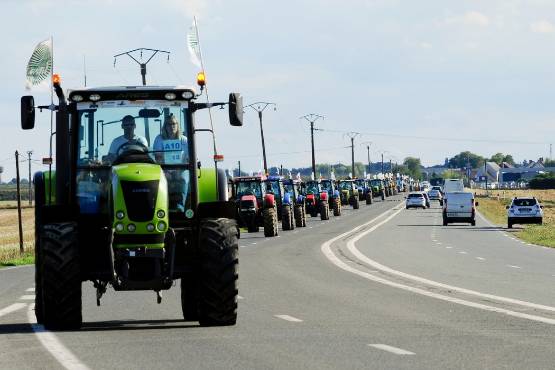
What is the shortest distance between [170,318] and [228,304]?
1.87m

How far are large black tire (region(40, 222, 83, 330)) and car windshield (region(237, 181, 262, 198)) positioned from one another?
4149 cm

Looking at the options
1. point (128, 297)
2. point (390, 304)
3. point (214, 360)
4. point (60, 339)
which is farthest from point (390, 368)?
point (128, 297)

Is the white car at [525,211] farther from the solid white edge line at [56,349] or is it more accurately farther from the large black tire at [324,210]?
the solid white edge line at [56,349]

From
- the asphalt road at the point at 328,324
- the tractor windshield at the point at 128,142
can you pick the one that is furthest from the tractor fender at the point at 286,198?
the tractor windshield at the point at 128,142

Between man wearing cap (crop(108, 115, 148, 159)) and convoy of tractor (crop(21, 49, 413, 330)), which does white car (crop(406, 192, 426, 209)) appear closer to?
convoy of tractor (crop(21, 49, 413, 330))

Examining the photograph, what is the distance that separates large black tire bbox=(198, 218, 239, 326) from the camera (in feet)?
50.4

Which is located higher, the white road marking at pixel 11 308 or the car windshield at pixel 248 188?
the car windshield at pixel 248 188

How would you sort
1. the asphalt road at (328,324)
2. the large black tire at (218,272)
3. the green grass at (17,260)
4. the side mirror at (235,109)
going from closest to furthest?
the asphalt road at (328,324)
the large black tire at (218,272)
the side mirror at (235,109)
the green grass at (17,260)

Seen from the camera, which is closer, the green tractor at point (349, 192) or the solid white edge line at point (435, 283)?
the solid white edge line at point (435, 283)

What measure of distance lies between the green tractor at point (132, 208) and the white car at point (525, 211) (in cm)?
4738

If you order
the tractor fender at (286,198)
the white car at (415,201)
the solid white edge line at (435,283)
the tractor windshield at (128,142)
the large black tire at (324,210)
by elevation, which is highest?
the tractor windshield at (128,142)

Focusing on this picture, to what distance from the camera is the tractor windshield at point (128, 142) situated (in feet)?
52.7

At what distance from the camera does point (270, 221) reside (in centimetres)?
5241

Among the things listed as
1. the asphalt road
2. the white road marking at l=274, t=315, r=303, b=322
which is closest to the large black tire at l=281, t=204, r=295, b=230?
the asphalt road
